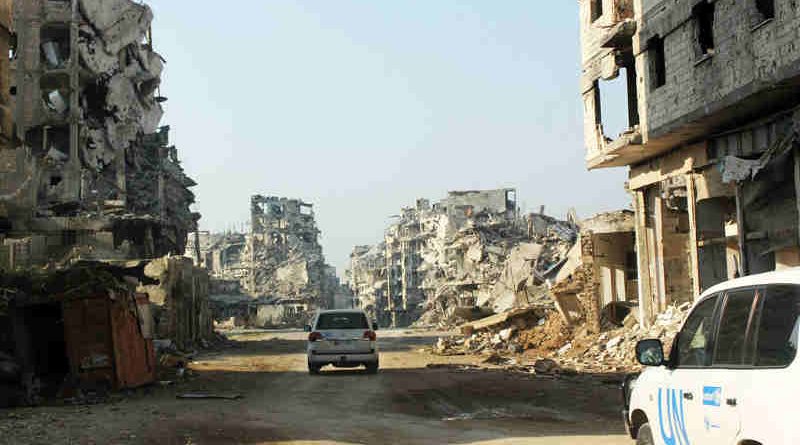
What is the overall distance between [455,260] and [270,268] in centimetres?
2578

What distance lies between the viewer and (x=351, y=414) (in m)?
14.4

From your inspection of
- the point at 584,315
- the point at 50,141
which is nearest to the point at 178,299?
the point at 584,315

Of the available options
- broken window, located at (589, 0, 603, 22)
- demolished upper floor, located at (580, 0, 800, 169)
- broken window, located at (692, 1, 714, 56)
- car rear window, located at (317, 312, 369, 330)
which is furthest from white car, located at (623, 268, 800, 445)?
broken window, located at (589, 0, 603, 22)

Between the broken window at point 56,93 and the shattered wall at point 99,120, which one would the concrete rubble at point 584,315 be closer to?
the shattered wall at point 99,120

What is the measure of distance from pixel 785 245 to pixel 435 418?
9.90 meters

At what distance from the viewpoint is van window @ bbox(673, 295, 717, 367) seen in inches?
244

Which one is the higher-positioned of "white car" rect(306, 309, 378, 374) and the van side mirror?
the van side mirror

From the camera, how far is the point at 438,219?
408 feet

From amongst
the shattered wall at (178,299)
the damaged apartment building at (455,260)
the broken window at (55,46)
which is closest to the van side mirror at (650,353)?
the shattered wall at (178,299)

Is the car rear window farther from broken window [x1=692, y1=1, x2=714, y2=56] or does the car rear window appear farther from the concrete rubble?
broken window [x1=692, y1=1, x2=714, y2=56]

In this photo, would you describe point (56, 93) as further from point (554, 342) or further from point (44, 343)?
point (44, 343)

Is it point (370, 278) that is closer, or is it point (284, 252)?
point (284, 252)

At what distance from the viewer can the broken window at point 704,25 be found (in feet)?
70.1

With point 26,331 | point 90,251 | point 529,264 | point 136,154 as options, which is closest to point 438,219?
point 136,154
